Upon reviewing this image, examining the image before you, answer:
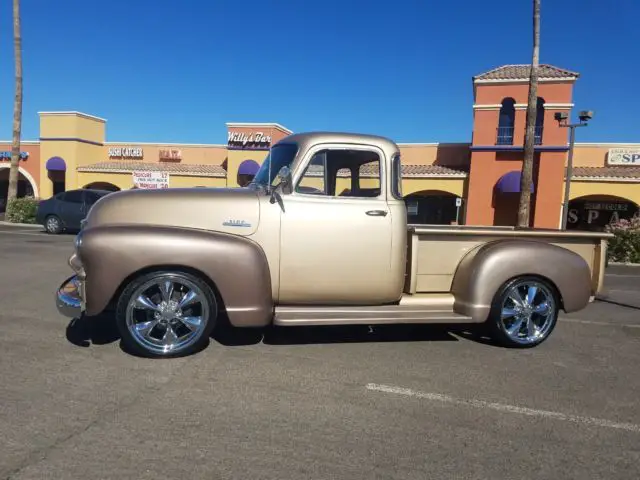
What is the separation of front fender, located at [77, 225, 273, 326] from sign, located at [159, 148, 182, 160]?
25657mm

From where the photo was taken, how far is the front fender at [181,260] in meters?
3.87

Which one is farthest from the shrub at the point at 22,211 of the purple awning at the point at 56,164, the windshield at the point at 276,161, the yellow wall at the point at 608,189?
the yellow wall at the point at 608,189

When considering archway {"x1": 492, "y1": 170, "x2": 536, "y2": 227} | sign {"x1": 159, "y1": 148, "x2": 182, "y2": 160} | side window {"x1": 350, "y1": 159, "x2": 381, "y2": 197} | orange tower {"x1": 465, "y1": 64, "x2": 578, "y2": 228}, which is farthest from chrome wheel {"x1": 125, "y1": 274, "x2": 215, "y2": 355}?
sign {"x1": 159, "y1": 148, "x2": 182, "y2": 160}

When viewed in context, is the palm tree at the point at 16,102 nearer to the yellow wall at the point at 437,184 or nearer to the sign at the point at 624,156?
the yellow wall at the point at 437,184

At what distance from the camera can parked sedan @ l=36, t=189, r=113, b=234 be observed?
16.9 m

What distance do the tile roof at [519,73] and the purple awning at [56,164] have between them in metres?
22.8

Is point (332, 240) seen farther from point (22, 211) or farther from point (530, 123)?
point (22, 211)

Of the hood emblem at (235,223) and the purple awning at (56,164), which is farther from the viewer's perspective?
the purple awning at (56,164)

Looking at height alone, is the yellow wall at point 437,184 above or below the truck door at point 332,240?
above

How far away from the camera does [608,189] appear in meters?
21.2

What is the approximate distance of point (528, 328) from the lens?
190 inches

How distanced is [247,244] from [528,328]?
293 cm

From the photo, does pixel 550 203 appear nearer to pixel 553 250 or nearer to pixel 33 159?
pixel 553 250

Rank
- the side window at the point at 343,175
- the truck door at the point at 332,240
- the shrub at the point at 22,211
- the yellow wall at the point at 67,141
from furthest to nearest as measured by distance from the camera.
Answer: the yellow wall at the point at 67,141 < the shrub at the point at 22,211 < the side window at the point at 343,175 < the truck door at the point at 332,240
